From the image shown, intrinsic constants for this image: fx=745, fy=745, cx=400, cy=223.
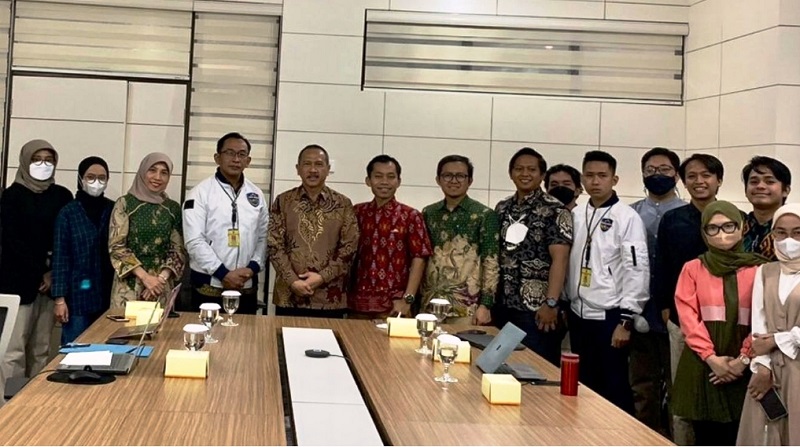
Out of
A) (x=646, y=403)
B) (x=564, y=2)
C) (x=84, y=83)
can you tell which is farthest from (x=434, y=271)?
(x=84, y=83)

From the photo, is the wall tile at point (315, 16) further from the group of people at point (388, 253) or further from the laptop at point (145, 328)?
the laptop at point (145, 328)

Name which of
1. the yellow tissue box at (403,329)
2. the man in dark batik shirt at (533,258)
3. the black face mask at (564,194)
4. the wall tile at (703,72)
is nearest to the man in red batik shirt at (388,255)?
the man in dark batik shirt at (533,258)

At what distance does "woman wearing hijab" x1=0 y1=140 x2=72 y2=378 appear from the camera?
172 inches

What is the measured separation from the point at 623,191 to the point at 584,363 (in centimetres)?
205

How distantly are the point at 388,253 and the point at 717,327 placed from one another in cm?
187

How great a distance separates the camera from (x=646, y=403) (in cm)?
424

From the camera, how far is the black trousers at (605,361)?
12.9ft

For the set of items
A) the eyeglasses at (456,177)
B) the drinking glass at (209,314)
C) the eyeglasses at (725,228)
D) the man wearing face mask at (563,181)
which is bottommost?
the drinking glass at (209,314)

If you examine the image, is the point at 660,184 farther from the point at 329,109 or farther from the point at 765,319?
the point at 329,109

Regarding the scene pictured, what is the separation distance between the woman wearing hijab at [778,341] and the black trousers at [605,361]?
0.98 metres

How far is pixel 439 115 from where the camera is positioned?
18.6 ft

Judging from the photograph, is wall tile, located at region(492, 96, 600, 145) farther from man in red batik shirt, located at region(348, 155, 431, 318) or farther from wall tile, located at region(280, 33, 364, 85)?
man in red batik shirt, located at region(348, 155, 431, 318)

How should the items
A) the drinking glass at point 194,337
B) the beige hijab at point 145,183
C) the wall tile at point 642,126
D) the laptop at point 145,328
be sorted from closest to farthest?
the drinking glass at point 194,337 → the laptop at point 145,328 → the beige hijab at point 145,183 → the wall tile at point 642,126

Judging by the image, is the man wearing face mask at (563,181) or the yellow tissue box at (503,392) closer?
the yellow tissue box at (503,392)
